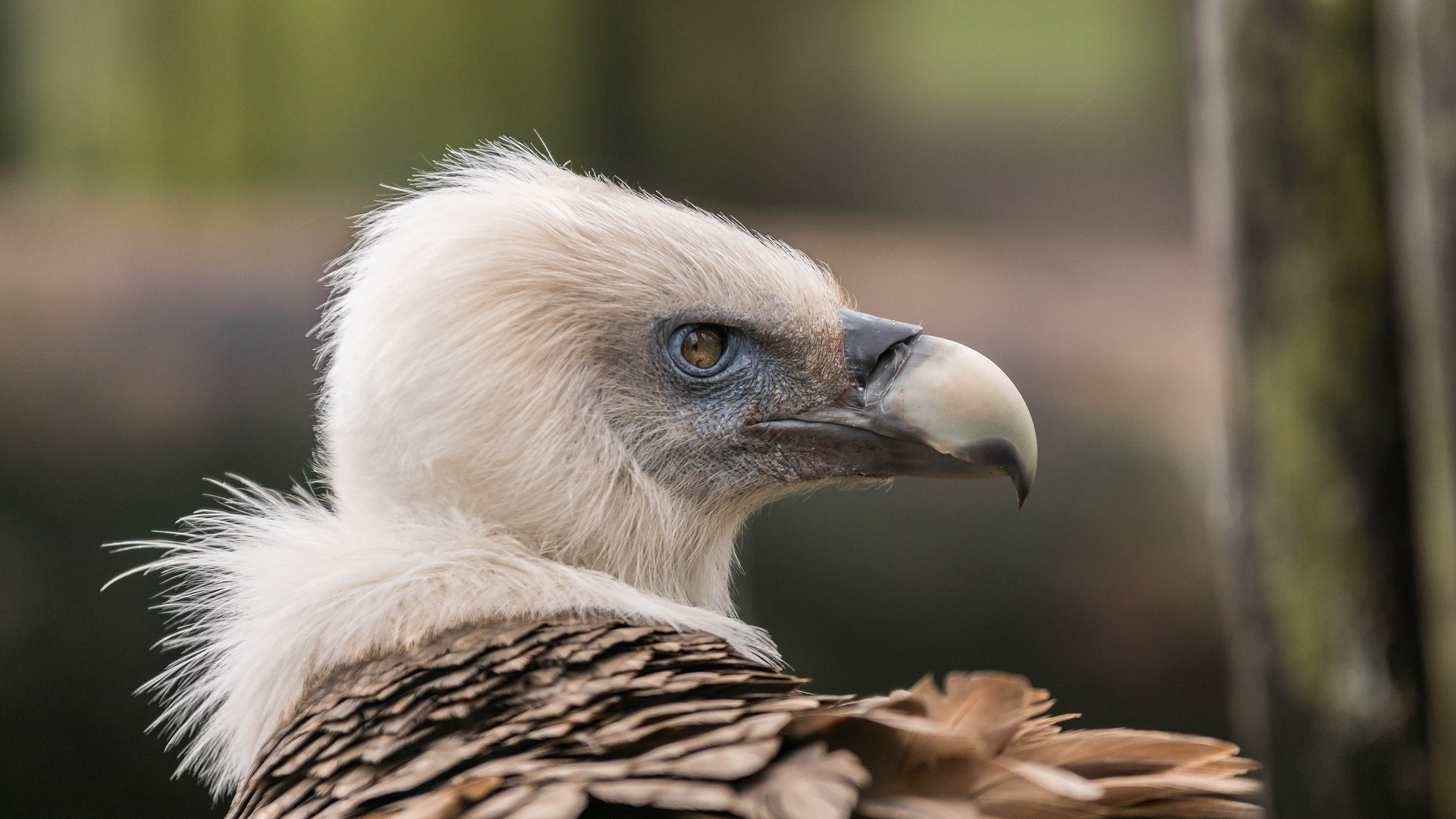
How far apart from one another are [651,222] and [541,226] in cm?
15

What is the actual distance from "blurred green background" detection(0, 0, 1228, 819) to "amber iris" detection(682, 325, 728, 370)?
2.10 m

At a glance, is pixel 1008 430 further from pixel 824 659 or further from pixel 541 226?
pixel 824 659

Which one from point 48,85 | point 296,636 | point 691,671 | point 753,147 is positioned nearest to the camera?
point 691,671

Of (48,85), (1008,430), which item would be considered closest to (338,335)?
(1008,430)

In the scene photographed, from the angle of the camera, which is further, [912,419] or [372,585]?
[912,419]

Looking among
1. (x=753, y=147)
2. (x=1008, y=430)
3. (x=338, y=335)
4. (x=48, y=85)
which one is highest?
(x=48, y=85)

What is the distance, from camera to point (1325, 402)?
4.79 ft

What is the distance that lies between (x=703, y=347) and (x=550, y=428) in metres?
0.24

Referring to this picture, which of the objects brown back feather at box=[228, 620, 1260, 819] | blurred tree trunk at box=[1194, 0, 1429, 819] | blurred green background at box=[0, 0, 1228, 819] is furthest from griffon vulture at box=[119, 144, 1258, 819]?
blurred green background at box=[0, 0, 1228, 819]

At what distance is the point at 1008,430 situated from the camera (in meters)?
1.26

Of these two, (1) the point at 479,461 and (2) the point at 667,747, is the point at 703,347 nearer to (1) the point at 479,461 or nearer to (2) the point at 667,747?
(1) the point at 479,461

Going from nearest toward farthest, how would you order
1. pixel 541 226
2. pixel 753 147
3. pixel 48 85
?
pixel 541 226 < pixel 48 85 < pixel 753 147

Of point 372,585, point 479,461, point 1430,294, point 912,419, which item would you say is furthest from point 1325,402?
point 372,585

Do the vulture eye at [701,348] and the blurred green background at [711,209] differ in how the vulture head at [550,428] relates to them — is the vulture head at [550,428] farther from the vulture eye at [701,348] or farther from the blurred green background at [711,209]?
the blurred green background at [711,209]
